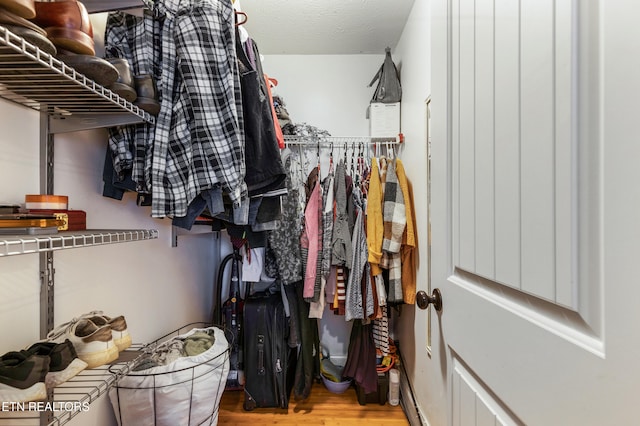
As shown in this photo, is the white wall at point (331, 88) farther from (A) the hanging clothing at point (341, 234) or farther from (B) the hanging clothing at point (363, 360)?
(B) the hanging clothing at point (363, 360)

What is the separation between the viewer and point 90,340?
657mm

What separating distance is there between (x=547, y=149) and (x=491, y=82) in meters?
0.20

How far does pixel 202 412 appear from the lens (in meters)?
0.97

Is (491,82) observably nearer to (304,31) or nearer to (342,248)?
(342,248)

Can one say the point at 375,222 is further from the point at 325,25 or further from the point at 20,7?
the point at 20,7

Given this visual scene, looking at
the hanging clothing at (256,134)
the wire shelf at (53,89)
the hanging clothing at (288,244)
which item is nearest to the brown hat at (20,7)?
the wire shelf at (53,89)

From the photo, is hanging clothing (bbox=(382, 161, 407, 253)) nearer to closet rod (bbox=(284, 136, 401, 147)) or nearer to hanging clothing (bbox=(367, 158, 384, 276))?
hanging clothing (bbox=(367, 158, 384, 276))

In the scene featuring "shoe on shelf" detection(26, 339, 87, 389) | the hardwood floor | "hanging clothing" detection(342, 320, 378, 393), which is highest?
"shoe on shelf" detection(26, 339, 87, 389)

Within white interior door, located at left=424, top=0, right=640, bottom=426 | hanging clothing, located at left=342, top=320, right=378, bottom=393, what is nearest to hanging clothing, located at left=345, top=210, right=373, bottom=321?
hanging clothing, located at left=342, top=320, right=378, bottom=393

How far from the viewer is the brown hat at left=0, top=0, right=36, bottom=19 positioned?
1.41ft

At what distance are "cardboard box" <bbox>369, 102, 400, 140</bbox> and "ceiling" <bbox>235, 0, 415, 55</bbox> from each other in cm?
46

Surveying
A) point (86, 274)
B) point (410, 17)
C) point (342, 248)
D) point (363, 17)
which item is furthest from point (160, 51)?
point (410, 17)

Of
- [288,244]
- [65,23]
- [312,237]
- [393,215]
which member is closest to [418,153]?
[393,215]

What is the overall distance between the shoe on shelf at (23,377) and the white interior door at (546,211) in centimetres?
86
